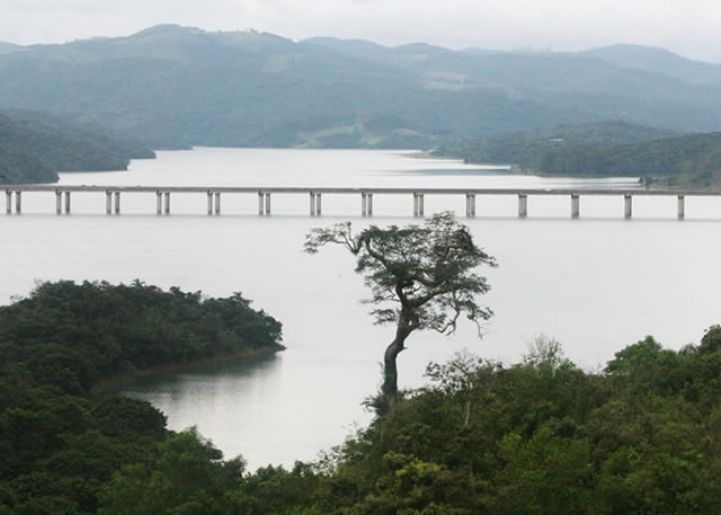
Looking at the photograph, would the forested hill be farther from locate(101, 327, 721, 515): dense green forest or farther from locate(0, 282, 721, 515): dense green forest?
locate(101, 327, 721, 515): dense green forest

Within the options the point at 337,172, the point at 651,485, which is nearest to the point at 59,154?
the point at 337,172

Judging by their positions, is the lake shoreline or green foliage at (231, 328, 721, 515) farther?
the lake shoreline

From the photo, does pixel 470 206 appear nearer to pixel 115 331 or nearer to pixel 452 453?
pixel 115 331

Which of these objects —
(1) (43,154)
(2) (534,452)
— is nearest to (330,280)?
(2) (534,452)

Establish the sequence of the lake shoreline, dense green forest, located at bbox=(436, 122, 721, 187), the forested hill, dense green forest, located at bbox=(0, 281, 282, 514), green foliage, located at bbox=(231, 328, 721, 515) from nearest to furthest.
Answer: green foliage, located at bbox=(231, 328, 721, 515)
dense green forest, located at bbox=(0, 281, 282, 514)
the lake shoreline
the forested hill
dense green forest, located at bbox=(436, 122, 721, 187)

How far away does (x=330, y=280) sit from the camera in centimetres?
6625

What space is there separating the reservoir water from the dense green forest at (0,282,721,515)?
14.8 ft

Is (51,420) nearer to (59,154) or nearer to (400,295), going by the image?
(400,295)

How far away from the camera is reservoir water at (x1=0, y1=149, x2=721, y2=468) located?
3697 centimetres

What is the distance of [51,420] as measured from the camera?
85.1 feet

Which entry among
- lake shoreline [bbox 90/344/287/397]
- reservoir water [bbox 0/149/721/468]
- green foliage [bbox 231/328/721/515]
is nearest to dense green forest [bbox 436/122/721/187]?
reservoir water [bbox 0/149/721/468]

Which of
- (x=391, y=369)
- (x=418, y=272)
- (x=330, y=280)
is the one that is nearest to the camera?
(x=418, y=272)

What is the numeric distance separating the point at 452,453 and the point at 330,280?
156ft

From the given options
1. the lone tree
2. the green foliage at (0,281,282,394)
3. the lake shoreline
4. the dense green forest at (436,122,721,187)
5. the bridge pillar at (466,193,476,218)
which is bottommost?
the lake shoreline
